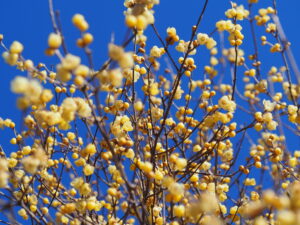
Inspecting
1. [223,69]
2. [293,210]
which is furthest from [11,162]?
[223,69]

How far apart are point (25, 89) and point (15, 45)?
679 millimetres

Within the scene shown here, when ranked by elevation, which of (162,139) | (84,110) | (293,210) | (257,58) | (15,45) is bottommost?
(293,210)

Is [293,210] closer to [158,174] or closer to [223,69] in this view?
[158,174]

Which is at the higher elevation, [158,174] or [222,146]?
[222,146]

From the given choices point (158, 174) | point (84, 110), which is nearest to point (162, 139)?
point (158, 174)

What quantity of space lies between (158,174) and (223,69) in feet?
11.0

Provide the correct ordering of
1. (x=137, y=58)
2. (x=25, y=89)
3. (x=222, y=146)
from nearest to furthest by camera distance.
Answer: (x=25, y=89) < (x=137, y=58) < (x=222, y=146)

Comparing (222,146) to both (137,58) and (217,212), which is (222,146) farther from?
(137,58)

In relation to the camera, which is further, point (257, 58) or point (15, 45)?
point (257, 58)

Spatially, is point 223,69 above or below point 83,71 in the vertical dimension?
above

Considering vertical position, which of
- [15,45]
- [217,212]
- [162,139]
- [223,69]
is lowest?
[217,212]

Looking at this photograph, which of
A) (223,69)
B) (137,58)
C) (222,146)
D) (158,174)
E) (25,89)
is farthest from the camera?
(223,69)

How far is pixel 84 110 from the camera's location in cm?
279

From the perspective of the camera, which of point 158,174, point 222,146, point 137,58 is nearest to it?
point 158,174
